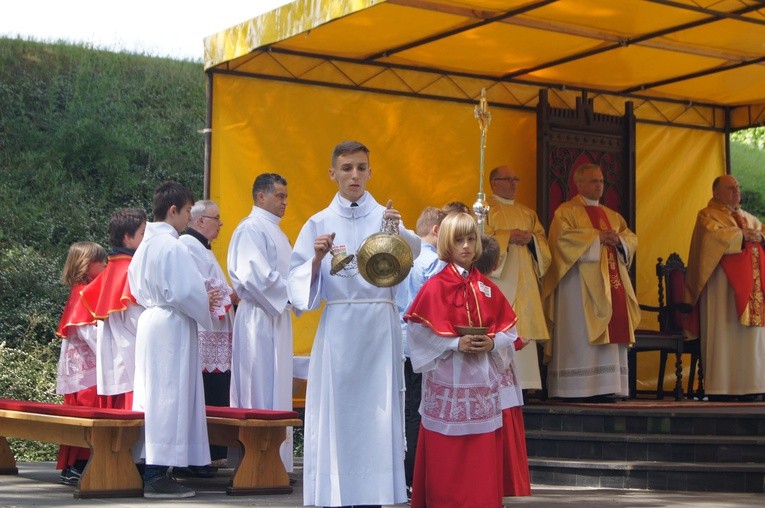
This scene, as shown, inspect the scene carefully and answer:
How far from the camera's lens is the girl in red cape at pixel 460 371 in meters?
6.27

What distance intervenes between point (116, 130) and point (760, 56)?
431 inches

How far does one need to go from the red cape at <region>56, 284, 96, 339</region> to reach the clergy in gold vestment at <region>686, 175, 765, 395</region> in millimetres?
5834

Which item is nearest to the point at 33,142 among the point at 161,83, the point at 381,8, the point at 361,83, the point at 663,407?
the point at 161,83

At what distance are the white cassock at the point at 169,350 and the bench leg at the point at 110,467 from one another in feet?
0.42

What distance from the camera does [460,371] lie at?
6344 millimetres

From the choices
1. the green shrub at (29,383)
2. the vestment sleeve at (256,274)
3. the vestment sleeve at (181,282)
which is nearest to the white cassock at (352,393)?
the vestment sleeve at (181,282)

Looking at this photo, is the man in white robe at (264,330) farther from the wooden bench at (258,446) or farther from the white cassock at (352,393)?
the white cassock at (352,393)

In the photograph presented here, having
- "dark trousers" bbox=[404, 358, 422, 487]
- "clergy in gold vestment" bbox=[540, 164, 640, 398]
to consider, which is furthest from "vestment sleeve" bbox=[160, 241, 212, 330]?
"clergy in gold vestment" bbox=[540, 164, 640, 398]

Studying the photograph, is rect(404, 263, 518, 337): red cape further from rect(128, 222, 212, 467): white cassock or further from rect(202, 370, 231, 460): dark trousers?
rect(202, 370, 231, 460): dark trousers

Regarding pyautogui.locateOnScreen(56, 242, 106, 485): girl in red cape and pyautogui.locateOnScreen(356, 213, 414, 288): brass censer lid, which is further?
pyautogui.locateOnScreen(56, 242, 106, 485): girl in red cape

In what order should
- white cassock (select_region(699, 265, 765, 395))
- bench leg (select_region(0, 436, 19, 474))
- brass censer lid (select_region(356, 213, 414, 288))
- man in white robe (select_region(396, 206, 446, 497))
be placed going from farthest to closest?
white cassock (select_region(699, 265, 765, 395))
bench leg (select_region(0, 436, 19, 474))
man in white robe (select_region(396, 206, 446, 497))
brass censer lid (select_region(356, 213, 414, 288))

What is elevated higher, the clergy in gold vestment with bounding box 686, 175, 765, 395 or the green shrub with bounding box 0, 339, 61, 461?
the clergy in gold vestment with bounding box 686, 175, 765, 395

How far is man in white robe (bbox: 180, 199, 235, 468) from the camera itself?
9.02 meters

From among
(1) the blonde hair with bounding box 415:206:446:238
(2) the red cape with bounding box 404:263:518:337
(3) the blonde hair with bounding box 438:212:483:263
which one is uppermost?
(1) the blonde hair with bounding box 415:206:446:238
